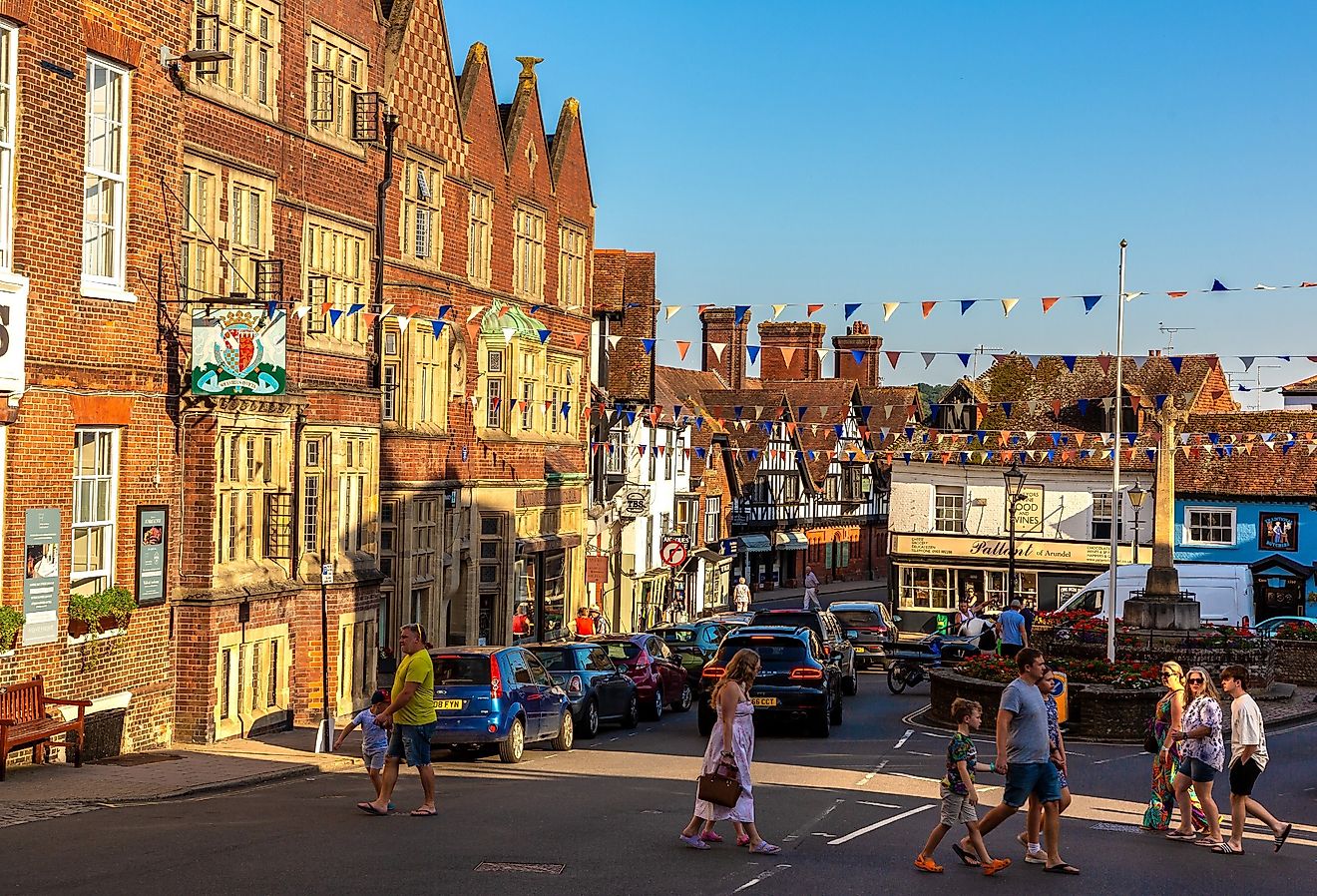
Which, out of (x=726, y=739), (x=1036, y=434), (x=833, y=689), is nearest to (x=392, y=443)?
(x=833, y=689)

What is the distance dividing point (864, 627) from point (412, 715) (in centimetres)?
2862

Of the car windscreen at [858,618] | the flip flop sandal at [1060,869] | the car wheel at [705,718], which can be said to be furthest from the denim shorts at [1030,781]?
the car windscreen at [858,618]

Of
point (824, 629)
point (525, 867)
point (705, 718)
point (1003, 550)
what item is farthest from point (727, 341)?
point (525, 867)

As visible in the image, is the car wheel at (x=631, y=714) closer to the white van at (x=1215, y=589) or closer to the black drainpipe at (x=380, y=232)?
the black drainpipe at (x=380, y=232)

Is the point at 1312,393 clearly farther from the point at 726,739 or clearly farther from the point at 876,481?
the point at 726,739

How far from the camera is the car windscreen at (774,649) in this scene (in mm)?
26516

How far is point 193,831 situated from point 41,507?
6380mm

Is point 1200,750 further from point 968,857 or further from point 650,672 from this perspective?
point 650,672

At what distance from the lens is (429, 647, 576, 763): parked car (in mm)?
22688

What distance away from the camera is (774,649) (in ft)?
87.4

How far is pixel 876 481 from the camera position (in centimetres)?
9481

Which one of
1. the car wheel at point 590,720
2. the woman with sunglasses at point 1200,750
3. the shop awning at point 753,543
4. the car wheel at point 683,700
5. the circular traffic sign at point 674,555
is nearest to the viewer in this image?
the woman with sunglasses at point 1200,750

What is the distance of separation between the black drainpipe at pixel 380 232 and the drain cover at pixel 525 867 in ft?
62.1

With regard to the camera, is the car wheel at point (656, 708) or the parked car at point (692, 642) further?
the parked car at point (692, 642)
